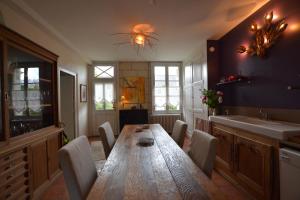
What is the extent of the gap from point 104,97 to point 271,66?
195 inches

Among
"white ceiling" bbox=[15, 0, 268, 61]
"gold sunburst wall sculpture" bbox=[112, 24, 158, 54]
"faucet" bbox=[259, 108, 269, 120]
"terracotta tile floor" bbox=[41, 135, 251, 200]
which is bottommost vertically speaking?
"terracotta tile floor" bbox=[41, 135, 251, 200]

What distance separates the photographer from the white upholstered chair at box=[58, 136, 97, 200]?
3.79ft

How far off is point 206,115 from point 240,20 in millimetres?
2029

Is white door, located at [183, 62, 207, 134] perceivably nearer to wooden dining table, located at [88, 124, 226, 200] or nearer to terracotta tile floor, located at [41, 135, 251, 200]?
terracotta tile floor, located at [41, 135, 251, 200]

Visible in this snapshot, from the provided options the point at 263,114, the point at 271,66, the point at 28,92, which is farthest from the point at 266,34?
the point at 28,92

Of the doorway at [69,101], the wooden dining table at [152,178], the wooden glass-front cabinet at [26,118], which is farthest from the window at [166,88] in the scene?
the wooden dining table at [152,178]

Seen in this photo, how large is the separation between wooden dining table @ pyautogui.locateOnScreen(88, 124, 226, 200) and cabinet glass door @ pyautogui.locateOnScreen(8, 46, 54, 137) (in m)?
1.45

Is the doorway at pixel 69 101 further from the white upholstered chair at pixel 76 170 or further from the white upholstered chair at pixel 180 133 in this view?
the white upholstered chair at pixel 76 170

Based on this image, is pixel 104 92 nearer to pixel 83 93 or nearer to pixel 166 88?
pixel 83 93

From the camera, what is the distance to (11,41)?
199cm

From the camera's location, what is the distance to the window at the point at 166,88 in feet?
20.8

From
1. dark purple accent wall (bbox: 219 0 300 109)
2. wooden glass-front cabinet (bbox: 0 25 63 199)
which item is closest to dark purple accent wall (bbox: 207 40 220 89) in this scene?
dark purple accent wall (bbox: 219 0 300 109)

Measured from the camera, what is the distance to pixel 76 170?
3.92 ft

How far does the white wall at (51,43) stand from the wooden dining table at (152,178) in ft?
7.16
